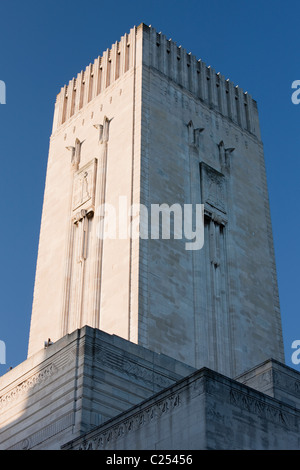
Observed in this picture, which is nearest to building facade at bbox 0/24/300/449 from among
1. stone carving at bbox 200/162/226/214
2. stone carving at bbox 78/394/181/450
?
stone carving at bbox 200/162/226/214

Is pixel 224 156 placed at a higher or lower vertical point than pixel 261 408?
higher

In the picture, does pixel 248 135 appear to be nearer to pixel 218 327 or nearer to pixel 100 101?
pixel 100 101

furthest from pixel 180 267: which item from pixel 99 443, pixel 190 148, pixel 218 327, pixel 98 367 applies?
pixel 99 443

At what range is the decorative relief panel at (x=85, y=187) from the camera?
118ft

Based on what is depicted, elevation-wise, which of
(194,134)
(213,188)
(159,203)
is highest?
(194,134)

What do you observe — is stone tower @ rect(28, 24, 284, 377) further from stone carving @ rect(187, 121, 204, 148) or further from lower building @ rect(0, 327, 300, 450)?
lower building @ rect(0, 327, 300, 450)

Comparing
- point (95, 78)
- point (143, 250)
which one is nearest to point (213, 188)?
point (143, 250)

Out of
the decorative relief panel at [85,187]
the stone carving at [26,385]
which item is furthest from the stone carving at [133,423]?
the decorative relief panel at [85,187]

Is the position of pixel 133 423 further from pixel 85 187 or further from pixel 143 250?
pixel 85 187

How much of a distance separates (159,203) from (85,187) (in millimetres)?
4193

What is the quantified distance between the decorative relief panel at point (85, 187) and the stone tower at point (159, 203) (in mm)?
70

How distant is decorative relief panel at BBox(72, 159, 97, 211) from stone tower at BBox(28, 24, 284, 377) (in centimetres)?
7

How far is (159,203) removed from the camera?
111 feet

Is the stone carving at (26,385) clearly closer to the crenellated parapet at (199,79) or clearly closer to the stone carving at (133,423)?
the stone carving at (133,423)
